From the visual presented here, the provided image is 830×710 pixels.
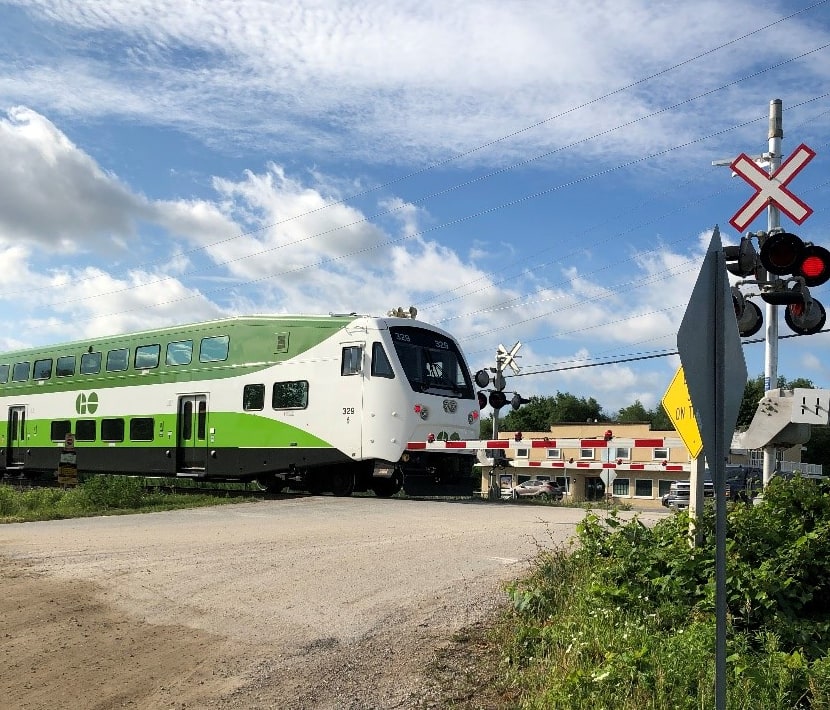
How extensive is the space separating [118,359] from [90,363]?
1.58m

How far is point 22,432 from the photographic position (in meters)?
27.9

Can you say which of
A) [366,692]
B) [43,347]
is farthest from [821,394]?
[43,347]

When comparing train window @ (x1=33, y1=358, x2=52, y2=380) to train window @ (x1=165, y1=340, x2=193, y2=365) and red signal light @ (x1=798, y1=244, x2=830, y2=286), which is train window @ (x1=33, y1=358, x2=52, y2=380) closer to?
train window @ (x1=165, y1=340, x2=193, y2=365)

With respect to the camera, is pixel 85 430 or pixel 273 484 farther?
pixel 85 430

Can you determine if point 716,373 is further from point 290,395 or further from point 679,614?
point 290,395

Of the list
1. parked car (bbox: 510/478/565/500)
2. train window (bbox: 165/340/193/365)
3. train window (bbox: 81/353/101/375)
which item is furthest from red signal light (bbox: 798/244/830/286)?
parked car (bbox: 510/478/565/500)

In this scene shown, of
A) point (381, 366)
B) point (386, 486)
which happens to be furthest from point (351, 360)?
point (386, 486)

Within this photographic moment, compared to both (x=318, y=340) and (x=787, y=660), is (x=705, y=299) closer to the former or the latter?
(x=787, y=660)

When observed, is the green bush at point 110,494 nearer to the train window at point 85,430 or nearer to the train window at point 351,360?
the train window at point 351,360

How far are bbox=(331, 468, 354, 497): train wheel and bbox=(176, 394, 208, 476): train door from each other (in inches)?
141

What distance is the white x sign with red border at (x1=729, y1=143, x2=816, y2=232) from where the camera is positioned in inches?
407

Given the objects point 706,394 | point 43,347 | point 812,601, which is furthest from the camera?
point 43,347

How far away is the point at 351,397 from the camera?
60.3 feet

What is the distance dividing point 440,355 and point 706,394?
15675mm
